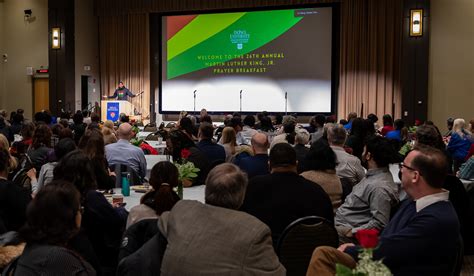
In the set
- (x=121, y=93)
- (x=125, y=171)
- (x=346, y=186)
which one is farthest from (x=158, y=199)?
(x=121, y=93)

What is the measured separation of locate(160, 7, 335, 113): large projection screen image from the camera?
52.3ft

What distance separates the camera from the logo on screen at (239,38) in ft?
54.5

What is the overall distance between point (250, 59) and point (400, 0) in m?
4.62

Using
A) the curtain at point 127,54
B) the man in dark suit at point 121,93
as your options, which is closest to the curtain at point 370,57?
the curtain at point 127,54

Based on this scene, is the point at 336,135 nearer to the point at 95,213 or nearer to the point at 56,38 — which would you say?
the point at 95,213

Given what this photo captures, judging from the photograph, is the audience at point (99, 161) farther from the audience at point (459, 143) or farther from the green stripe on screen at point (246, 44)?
the green stripe on screen at point (246, 44)

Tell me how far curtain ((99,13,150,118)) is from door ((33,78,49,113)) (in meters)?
1.90

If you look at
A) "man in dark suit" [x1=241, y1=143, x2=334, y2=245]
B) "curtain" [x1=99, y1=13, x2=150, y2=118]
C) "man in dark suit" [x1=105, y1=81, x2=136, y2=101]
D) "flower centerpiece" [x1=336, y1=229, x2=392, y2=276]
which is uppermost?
"curtain" [x1=99, y1=13, x2=150, y2=118]

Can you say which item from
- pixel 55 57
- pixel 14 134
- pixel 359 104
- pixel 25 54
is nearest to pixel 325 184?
pixel 14 134

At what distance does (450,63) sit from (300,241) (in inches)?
500

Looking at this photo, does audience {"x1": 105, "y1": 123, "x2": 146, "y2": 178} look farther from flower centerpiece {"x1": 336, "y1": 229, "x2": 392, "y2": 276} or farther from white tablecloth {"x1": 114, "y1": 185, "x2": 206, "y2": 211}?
flower centerpiece {"x1": 336, "y1": 229, "x2": 392, "y2": 276}

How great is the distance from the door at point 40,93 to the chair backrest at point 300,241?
664 inches

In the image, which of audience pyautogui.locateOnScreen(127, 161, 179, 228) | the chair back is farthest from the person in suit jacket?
the chair back

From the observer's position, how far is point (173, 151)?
20.6ft
